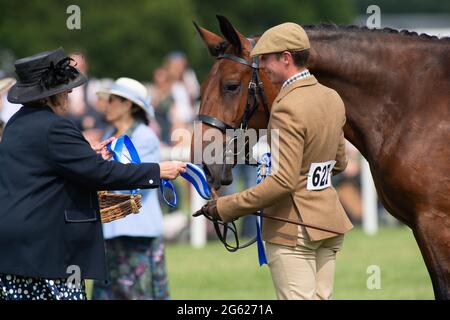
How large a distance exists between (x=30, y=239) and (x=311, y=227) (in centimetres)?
145

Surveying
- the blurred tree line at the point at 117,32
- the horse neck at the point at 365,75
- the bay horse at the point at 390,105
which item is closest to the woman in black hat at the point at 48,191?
the bay horse at the point at 390,105

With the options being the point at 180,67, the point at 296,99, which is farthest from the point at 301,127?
the point at 180,67

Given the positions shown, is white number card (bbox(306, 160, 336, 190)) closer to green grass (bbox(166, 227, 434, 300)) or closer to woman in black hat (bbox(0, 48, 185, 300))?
woman in black hat (bbox(0, 48, 185, 300))

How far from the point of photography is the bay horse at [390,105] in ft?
18.4

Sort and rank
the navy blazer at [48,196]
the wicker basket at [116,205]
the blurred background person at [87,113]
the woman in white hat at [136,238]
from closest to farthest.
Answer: the navy blazer at [48,196] → the wicker basket at [116,205] → the woman in white hat at [136,238] → the blurred background person at [87,113]

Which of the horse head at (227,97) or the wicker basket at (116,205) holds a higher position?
the horse head at (227,97)

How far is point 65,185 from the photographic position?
514 cm

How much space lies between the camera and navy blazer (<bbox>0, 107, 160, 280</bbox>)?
16.4 ft

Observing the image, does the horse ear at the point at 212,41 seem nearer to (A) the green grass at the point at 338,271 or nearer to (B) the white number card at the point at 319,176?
(B) the white number card at the point at 319,176

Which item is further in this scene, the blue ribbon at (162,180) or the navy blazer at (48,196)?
the blue ribbon at (162,180)

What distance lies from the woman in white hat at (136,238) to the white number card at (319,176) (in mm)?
3124

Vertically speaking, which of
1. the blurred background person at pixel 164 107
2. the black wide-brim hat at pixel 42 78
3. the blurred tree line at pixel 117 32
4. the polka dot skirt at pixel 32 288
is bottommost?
the blurred tree line at pixel 117 32

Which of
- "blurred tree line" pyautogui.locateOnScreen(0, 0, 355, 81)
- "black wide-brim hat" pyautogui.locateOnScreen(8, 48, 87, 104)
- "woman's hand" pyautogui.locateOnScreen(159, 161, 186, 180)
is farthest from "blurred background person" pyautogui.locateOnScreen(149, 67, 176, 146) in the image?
"blurred tree line" pyautogui.locateOnScreen(0, 0, 355, 81)

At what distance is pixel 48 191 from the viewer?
5.08m
